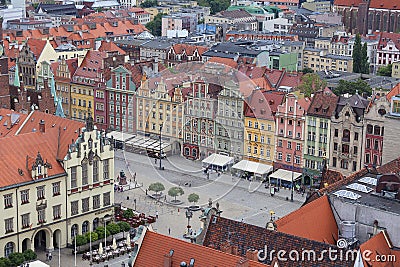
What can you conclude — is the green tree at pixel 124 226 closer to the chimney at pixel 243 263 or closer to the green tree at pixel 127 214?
the green tree at pixel 127 214

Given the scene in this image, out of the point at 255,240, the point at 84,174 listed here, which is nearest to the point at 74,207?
the point at 84,174

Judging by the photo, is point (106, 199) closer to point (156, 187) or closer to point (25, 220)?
point (25, 220)

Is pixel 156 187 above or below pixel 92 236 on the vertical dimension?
above

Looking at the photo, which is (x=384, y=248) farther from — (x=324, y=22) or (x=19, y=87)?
(x=324, y=22)

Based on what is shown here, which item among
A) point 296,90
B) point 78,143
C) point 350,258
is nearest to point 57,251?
point 78,143

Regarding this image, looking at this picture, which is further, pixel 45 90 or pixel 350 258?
pixel 45 90

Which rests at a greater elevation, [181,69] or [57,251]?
[181,69]
